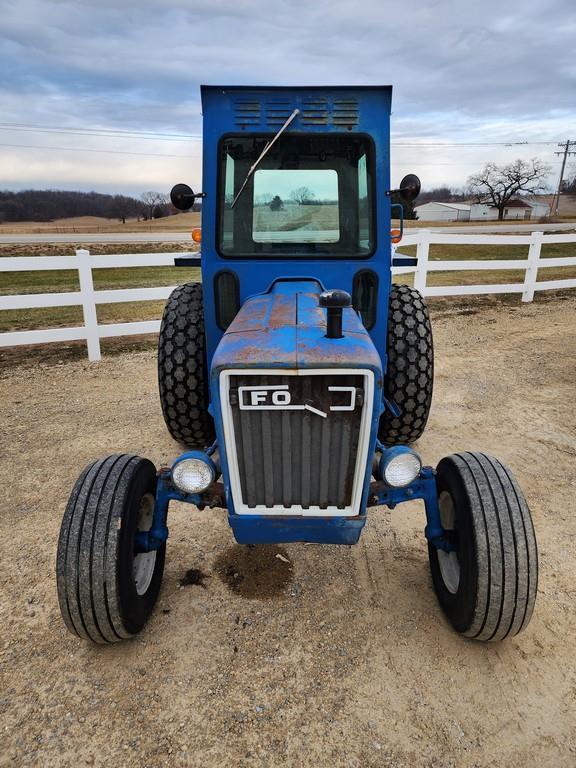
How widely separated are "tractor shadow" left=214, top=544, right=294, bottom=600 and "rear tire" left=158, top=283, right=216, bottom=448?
112 cm

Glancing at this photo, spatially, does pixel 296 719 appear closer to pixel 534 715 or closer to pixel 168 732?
pixel 168 732

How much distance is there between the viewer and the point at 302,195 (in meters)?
3.21

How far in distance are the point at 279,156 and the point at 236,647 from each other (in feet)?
8.85

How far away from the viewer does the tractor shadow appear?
2.80m

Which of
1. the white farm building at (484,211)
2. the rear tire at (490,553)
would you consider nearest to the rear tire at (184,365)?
the rear tire at (490,553)

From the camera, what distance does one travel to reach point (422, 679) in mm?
2287

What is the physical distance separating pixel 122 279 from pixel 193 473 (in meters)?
12.7

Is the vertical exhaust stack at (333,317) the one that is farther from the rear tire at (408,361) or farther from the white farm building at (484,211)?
the white farm building at (484,211)

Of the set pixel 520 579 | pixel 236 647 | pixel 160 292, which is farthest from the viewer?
pixel 160 292

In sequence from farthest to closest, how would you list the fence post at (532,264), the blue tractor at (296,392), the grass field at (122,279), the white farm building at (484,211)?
the white farm building at (484,211)
the fence post at (532,264)
the grass field at (122,279)
the blue tractor at (296,392)

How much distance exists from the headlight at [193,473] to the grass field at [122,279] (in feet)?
22.3

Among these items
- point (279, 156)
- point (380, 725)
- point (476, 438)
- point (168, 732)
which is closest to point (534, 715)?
point (380, 725)

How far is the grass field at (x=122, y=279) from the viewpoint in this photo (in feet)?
29.9

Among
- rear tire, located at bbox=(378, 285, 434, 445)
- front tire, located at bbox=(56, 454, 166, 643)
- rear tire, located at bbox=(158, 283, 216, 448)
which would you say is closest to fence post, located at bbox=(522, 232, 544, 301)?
rear tire, located at bbox=(378, 285, 434, 445)
